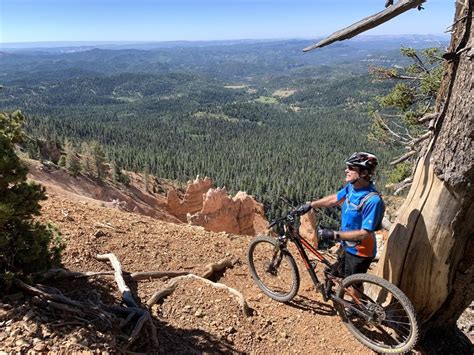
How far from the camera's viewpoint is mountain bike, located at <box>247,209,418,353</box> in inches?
153

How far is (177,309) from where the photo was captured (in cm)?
413

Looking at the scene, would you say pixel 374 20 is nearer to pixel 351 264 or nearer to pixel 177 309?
pixel 351 264

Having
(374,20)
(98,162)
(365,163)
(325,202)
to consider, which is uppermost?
(374,20)

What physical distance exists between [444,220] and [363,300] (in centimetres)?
123

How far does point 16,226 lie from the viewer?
333 centimetres

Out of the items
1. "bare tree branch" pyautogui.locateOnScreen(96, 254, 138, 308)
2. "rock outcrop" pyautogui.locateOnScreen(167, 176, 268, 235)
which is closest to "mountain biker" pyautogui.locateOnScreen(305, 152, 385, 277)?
"bare tree branch" pyautogui.locateOnScreen(96, 254, 138, 308)

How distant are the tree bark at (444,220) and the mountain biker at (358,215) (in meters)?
0.34

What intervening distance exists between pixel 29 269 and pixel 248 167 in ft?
304

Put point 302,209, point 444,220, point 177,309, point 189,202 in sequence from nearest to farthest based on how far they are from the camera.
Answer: point 444,220, point 177,309, point 302,209, point 189,202

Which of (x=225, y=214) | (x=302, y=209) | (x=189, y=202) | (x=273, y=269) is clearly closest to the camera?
(x=302, y=209)

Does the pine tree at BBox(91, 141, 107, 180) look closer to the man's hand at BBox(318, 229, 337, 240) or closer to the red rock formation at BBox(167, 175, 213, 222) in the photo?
the red rock formation at BBox(167, 175, 213, 222)

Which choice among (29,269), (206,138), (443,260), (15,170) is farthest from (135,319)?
(206,138)

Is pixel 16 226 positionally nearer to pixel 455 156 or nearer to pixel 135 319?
pixel 135 319

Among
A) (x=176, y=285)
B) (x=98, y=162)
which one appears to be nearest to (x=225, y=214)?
(x=176, y=285)
